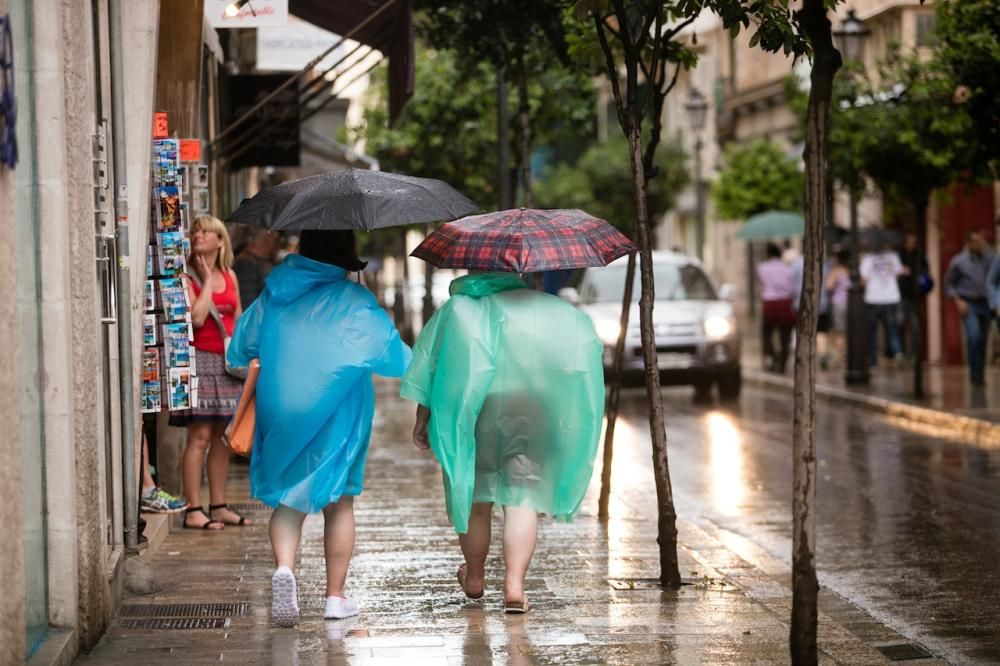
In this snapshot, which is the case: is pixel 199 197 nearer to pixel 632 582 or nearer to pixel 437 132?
pixel 632 582

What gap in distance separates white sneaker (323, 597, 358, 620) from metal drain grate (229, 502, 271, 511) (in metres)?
4.06

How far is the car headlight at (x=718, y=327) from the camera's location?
22641 millimetres

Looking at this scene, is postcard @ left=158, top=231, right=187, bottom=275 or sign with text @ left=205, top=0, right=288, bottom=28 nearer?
postcard @ left=158, top=231, right=187, bottom=275

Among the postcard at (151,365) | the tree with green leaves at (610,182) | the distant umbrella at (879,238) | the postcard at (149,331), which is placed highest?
the tree with green leaves at (610,182)

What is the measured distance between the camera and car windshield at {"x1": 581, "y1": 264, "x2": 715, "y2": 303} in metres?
23.3

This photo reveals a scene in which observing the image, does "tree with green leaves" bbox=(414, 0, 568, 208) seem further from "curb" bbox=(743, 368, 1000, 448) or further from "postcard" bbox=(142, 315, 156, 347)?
"postcard" bbox=(142, 315, 156, 347)

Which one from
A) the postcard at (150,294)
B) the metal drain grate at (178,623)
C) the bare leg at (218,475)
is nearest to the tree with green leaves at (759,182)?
the bare leg at (218,475)

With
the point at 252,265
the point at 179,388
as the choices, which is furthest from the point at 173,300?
the point at 252,265

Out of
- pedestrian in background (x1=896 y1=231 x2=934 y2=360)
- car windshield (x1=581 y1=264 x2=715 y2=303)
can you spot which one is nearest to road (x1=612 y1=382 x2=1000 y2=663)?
car windshield (x1=581 y1=264 x2=715 y2=303)

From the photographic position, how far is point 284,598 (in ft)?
24.6

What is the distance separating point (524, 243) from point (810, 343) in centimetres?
207

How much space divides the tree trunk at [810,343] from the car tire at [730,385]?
55.1 feet

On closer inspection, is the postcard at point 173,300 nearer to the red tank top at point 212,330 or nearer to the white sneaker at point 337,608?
the red tank top at point 212,330

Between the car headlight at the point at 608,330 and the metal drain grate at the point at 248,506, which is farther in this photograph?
the car headlight at the point at 608,330
